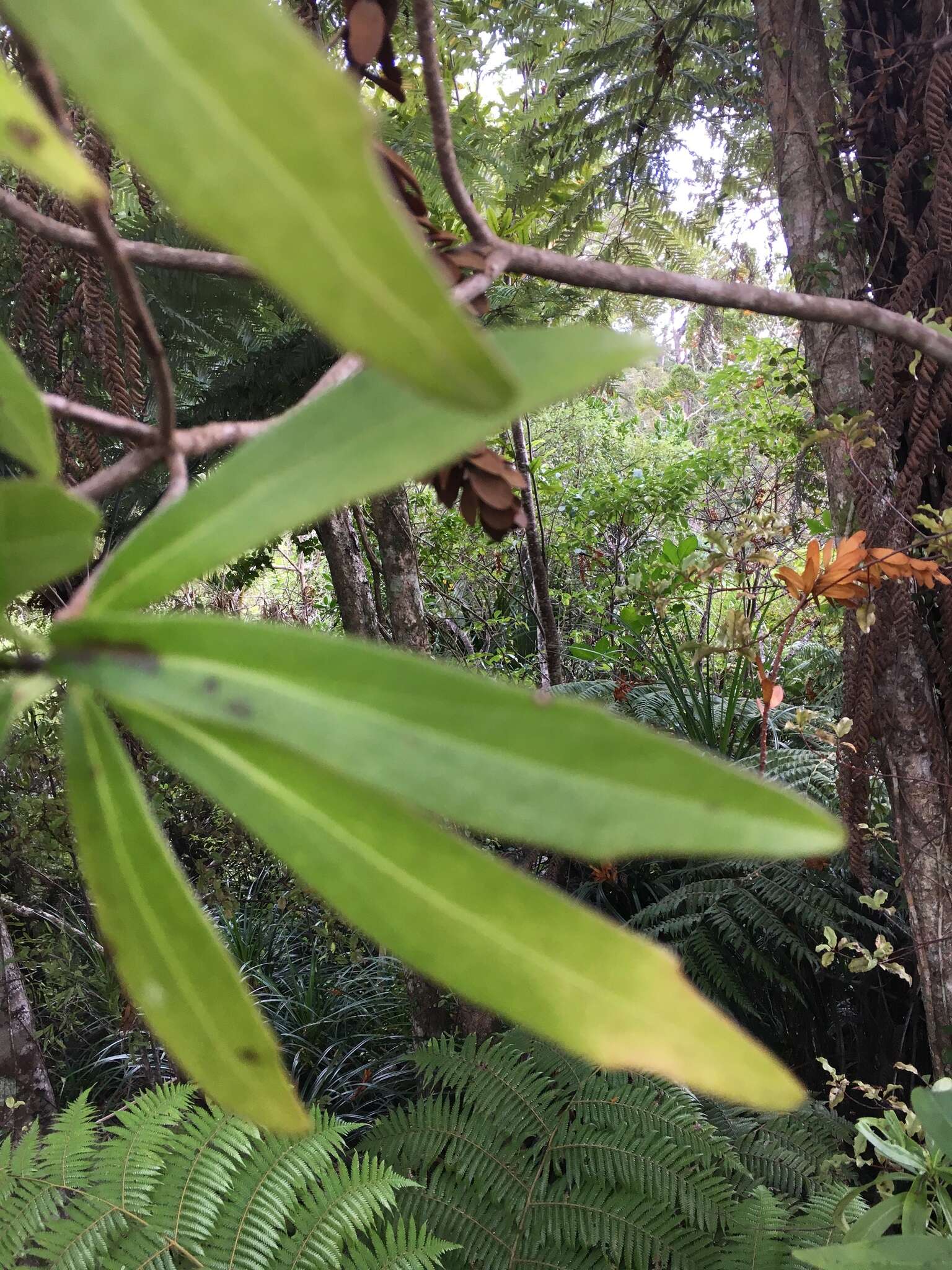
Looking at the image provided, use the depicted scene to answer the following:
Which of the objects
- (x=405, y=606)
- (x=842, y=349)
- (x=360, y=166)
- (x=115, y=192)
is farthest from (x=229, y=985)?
(x=115, y=192)

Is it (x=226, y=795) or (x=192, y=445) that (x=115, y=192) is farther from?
(x=226, y=795)

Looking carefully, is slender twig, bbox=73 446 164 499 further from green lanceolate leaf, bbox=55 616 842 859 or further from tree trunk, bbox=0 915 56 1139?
tree trunk, bbox=0 915 56 1139

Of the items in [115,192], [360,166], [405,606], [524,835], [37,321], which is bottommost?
[405,606]

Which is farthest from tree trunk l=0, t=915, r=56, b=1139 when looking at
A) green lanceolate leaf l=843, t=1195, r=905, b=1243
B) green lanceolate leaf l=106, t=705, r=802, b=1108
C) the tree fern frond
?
green lanceolate leaf l=106, t=705, r=802, b=1108

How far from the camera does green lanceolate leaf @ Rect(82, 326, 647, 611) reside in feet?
0.57

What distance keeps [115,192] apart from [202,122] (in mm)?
1774

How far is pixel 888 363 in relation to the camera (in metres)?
1.08

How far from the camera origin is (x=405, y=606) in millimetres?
1772

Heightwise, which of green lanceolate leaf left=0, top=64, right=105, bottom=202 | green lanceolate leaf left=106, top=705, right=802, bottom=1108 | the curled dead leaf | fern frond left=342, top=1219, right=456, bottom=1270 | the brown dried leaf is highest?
the brown dried leaf

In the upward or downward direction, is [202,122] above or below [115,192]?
below

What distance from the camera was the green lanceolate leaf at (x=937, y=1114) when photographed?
2.15ft

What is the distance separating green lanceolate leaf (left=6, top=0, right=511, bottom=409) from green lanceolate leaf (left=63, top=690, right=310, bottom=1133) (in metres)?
0.11

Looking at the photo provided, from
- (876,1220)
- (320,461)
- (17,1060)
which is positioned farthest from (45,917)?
(320,461)

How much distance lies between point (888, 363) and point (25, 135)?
119 cm
